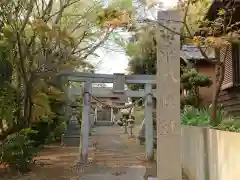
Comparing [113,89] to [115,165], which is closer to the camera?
[115,165]

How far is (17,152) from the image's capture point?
1064 cm

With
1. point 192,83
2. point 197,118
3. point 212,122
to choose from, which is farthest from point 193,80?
point 212,122

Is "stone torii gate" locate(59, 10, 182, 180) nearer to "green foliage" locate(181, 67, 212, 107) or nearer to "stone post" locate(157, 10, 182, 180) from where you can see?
"stone post" locate(157, 10, 182, 180)

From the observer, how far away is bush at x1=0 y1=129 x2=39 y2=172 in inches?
419

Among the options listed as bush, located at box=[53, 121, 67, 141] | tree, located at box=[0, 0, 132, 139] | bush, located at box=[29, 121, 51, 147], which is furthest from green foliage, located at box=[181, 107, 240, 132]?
bush, located at box=[53, 121, 67, 141]

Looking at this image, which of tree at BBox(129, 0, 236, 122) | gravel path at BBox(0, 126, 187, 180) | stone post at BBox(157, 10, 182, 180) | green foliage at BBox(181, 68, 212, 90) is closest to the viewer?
tree at BBox(129, 0, 236, 122)

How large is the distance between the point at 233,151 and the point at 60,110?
1519 cm

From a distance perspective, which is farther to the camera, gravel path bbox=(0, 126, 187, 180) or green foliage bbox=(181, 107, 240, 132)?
gravel path bbox=(0, 126, 187, 180)

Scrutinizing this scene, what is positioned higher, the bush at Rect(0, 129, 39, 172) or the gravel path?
the bush at Rect(0, 129, 39, 172)

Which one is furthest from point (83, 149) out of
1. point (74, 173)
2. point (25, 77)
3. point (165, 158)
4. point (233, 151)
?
point (233, 151)

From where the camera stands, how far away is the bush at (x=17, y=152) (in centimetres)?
1065

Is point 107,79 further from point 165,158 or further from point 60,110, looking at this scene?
point 165,158

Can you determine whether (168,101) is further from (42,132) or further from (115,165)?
(42,132)

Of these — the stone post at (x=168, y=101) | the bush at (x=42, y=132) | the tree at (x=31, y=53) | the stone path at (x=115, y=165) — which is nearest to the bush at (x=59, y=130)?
the bush at (x=42, y=132)
